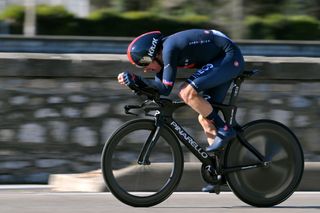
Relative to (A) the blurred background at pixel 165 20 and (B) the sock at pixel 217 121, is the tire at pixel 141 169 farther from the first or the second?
(A) the blurred background at pixel 165 20

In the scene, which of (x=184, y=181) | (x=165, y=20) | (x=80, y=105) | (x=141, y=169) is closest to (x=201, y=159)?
(x=141, y=169)

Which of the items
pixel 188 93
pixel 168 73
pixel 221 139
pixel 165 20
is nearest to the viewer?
pixel 168 73

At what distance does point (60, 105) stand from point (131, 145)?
2082 mm

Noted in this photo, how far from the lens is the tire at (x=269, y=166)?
686 centimetres

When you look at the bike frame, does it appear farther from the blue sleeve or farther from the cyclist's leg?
the blue sleeve

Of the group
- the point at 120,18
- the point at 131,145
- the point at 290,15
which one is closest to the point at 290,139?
the point at 131,145

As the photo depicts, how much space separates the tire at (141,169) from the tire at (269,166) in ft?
1.53

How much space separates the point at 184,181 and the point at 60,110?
185 cm

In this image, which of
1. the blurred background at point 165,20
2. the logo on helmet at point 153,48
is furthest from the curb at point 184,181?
the blurred background at point 165,20

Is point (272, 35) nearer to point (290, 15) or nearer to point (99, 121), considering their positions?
point (290, 15)

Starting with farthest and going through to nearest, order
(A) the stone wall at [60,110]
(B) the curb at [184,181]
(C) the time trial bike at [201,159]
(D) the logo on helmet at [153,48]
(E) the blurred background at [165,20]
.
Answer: (E) the blurred background at [165,20] < (A) the stone wall at [60,110] < (B) the curb at [184,181] < (C) the time trial bike at [201,159] < (D) the logo on helmet at [153,48]

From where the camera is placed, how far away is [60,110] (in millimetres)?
9102

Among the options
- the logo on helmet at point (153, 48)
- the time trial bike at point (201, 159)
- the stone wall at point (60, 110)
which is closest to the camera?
the logo on helmet at point (153, 48)

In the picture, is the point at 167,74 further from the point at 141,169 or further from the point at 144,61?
the point at 141,169
